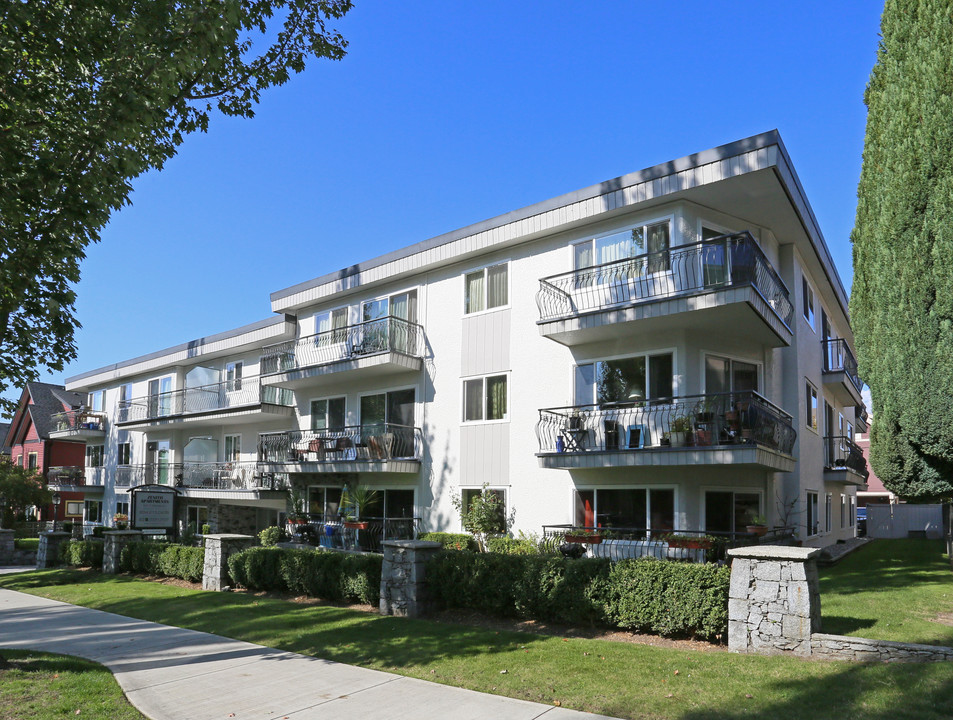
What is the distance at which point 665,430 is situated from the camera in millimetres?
15227

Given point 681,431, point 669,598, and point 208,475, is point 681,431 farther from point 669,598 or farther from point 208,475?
point 208,475

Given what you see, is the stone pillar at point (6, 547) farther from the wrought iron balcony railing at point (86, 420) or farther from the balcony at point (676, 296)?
the balcony at point (676, 296)

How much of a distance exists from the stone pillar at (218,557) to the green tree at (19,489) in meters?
27.0

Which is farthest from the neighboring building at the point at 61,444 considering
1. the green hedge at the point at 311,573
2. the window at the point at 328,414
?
the green hedge at the point at 311,573

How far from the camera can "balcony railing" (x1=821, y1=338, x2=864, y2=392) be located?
22797 mm

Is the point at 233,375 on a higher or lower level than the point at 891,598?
higher

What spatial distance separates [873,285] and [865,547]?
1559 cm

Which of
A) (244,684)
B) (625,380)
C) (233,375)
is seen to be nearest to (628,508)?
(625,380)

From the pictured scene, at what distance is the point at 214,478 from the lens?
2745 centimetres

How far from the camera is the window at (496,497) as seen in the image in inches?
709

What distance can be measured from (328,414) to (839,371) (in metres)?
16.8

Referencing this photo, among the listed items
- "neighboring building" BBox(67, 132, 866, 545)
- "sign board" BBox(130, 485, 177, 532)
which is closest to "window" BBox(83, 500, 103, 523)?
"neighboring building" BBox(67, 132, 866, 545)

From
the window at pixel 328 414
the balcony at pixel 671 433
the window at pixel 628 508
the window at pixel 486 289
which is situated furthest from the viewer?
the window at pixel 328 414

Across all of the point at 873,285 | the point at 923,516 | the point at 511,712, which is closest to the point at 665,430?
→ the point at 873,285
